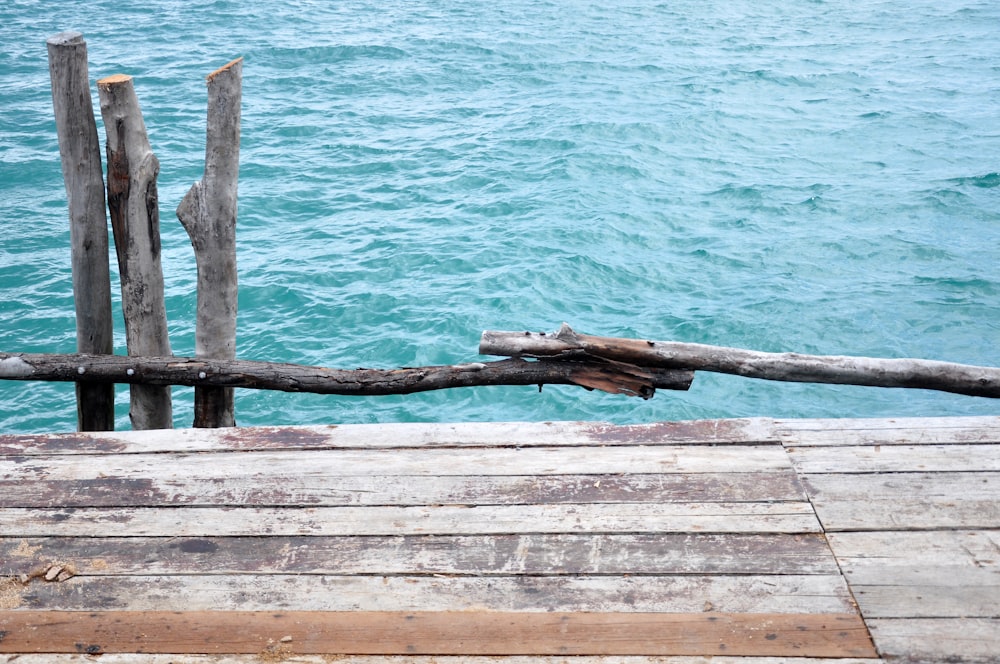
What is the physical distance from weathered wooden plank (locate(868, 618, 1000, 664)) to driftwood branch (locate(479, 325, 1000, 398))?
1612mm

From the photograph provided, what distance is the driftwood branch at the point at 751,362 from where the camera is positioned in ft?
13.8

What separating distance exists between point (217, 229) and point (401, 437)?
5.44 ft

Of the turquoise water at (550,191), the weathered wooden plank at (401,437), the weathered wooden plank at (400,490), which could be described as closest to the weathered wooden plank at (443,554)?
the weathered wooden plank at (400,490)

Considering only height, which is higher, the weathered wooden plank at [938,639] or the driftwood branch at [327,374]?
the weathered wooden plank at [938,639]

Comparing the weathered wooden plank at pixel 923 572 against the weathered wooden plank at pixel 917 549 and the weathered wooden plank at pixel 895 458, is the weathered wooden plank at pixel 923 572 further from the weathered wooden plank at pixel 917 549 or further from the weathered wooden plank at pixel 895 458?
the weathered wooden plank at pixel 895 458

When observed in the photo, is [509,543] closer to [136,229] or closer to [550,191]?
[136,229]

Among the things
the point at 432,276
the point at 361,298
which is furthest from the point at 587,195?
the point at 361,298

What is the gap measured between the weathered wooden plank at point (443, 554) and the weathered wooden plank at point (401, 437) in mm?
632

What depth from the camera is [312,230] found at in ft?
39.7

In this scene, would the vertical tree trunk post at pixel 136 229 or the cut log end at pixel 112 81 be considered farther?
the vertical tree trunk post at pixel 136 229

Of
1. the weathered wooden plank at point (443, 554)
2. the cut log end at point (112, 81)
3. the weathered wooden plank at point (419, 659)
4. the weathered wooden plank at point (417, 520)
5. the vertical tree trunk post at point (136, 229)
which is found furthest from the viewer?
the vertical tree trunk post at point (136, 229)

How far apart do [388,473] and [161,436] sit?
1.05m

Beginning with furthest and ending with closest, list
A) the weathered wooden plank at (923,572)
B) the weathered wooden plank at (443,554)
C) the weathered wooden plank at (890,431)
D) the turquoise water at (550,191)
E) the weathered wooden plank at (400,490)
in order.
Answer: the turquoise water at (550,191) < the weathered wooden plank at (890,431) < the weathered wooden plank at (400,490) < the weathered wooden plank at (443,554) < the weathered wooden plank at (923,572)

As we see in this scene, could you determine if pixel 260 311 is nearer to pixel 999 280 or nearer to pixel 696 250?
pixel 696 250
